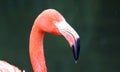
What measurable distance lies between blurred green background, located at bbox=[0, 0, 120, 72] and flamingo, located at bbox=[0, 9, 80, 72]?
5.75 ft

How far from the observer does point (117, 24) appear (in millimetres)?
5203

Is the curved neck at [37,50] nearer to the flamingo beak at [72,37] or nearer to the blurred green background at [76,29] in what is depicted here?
the flamingo beak at [72,37]

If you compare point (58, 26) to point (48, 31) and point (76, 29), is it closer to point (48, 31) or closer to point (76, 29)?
point (48, 31)

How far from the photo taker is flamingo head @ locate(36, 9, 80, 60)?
2.19 metres

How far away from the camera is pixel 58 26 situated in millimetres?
2289

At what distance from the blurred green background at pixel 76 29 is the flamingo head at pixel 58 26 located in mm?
1898

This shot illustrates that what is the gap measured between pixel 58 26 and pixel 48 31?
0.09 meters

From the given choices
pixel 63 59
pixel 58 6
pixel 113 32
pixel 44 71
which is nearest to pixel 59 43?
pixel 63 59

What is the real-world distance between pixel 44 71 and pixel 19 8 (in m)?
3.47

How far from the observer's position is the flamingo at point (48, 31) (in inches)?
86.4

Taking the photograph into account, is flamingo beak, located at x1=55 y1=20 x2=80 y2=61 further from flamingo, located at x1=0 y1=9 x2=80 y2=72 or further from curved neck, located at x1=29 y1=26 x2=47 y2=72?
curved neck, located at x1=29 y1=26 x2=47 y2=72

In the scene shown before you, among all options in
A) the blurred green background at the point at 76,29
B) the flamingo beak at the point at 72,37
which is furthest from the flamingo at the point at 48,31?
the blurred green background at the point at 76,29

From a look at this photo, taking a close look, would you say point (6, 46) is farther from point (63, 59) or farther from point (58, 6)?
point (58, 6)

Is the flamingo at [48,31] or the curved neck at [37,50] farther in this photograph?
the curved neck at [37,50]
